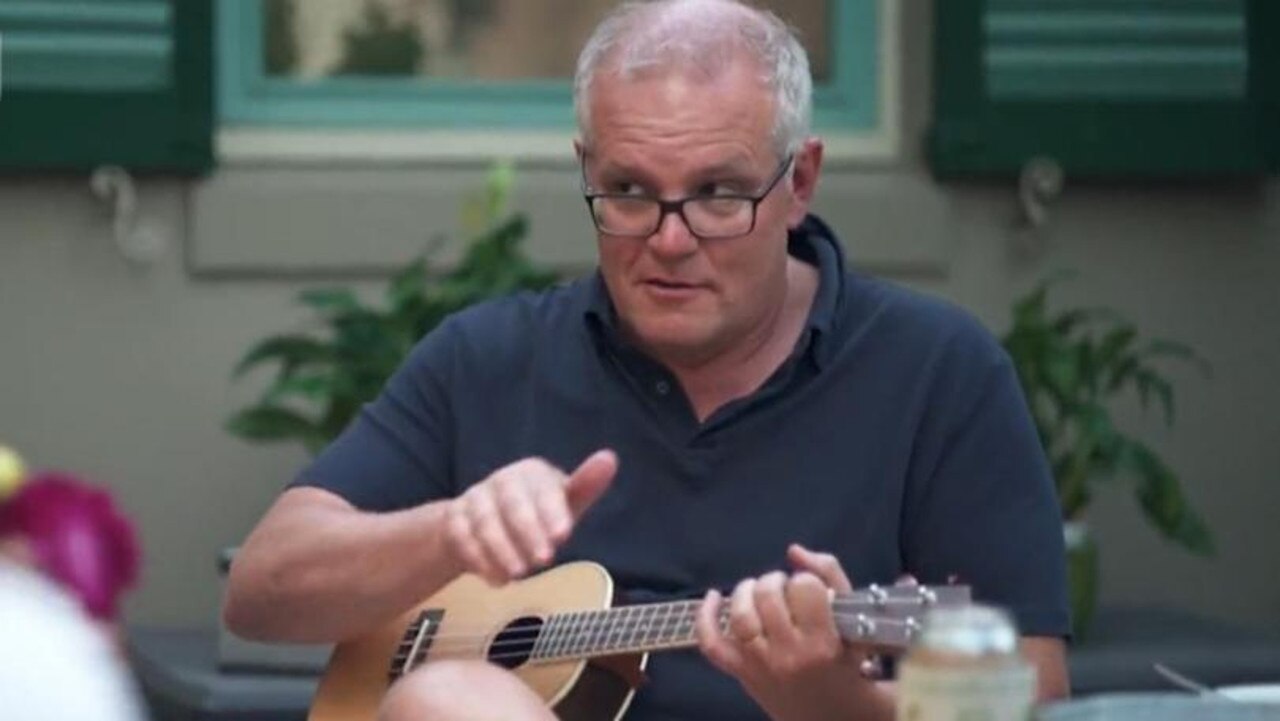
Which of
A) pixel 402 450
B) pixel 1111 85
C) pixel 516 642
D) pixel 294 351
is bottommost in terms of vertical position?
pixel 294 351

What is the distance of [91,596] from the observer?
55.4 inches

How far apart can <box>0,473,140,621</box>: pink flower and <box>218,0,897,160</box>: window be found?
3793mm

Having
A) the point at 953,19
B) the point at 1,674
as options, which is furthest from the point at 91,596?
the point at 953,19

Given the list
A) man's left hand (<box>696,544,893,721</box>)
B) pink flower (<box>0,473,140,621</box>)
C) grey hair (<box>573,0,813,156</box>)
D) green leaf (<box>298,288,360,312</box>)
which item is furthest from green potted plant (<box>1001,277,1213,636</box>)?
pink flower (<box>0,473,140,621</box>)

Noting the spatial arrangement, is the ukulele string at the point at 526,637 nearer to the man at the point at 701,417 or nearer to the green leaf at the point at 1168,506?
the man at the point at 701,417

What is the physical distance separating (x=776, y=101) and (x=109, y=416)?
224 cm

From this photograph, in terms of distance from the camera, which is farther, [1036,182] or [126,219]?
[1036,182]

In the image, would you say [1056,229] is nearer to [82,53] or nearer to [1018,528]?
[82,53]

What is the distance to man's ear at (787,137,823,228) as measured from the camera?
10.5 ft

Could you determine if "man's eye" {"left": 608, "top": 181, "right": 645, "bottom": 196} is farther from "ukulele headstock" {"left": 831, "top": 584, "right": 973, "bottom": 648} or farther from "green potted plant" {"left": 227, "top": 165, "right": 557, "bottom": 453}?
"green potted plant" {"left": 227, "top": 165, "right": 557, "bottom": 453}

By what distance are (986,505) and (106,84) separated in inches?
94.6

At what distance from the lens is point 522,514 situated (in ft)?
8.52

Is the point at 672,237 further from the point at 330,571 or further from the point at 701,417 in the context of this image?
the point at 330,571

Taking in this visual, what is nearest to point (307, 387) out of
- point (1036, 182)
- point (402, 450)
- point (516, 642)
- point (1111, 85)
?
point (1036, 182)
